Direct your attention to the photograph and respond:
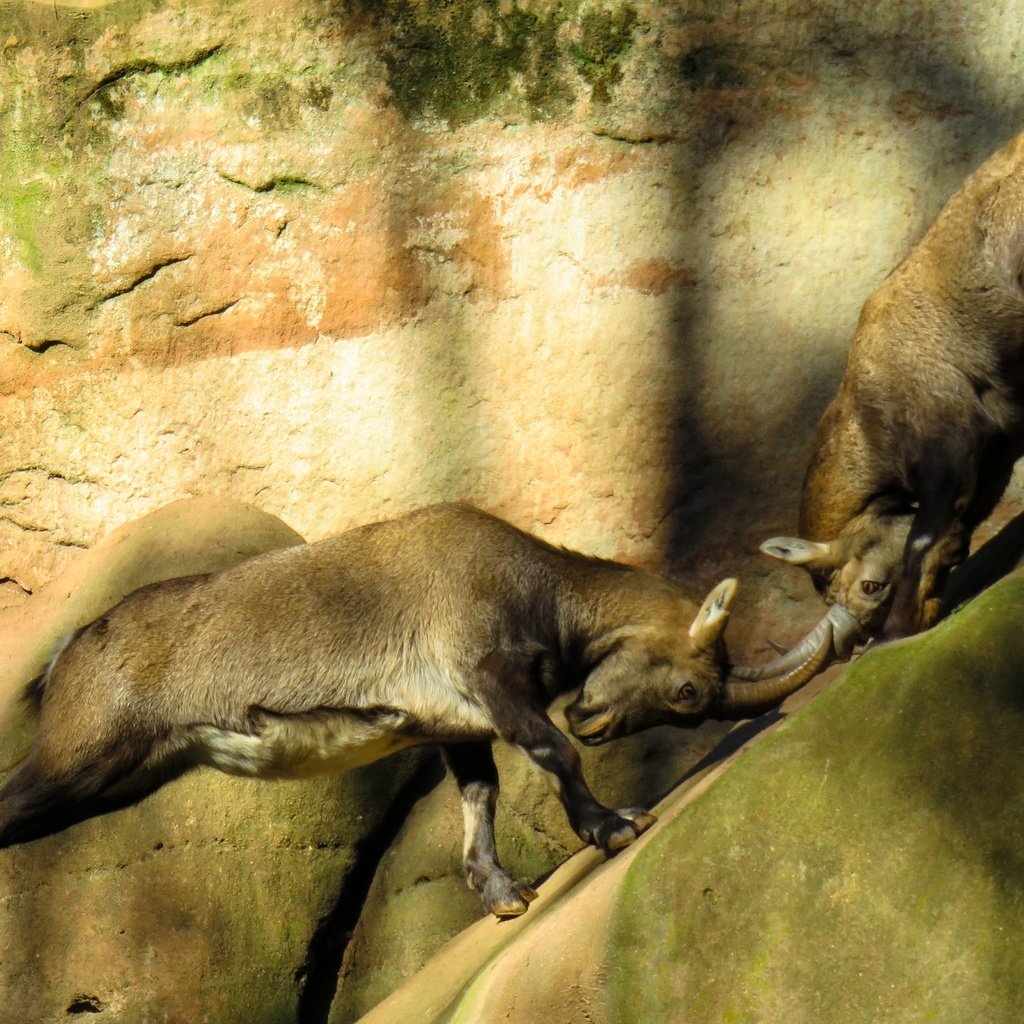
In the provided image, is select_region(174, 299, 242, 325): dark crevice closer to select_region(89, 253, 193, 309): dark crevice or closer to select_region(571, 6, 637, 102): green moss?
select_region(89, 253, 193, 309): dark crevice

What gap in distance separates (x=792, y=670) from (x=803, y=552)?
1.70 feet

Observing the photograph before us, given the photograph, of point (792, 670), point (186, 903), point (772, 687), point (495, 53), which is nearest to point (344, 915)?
point (186, 903)

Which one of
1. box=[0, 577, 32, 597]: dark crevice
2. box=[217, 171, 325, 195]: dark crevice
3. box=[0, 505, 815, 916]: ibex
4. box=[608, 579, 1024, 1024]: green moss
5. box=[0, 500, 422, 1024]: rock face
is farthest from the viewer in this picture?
box=[0, 577, 32, 597]: dark crevice

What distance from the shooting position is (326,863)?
746cm

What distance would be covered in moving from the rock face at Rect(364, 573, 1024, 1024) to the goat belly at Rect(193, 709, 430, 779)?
1849 millimetres

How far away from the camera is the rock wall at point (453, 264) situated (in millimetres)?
7492

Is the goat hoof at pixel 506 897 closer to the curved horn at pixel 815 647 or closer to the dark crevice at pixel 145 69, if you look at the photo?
the curved horn at pixel 815 647

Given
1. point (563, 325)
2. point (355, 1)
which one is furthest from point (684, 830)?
point (355, 1)

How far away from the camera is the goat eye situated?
6602mm

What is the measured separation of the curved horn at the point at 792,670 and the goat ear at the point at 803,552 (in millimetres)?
232

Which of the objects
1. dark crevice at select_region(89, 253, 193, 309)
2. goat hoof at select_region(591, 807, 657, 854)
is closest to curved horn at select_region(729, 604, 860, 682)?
goat hoof at select_region(591, 807, 657, 854)

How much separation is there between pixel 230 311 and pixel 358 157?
1.06 metres

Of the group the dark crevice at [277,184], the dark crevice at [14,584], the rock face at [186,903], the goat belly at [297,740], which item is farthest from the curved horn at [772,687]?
the dark crevice at [14,584]

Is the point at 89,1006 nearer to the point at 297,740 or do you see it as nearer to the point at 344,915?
the point at 344,915
